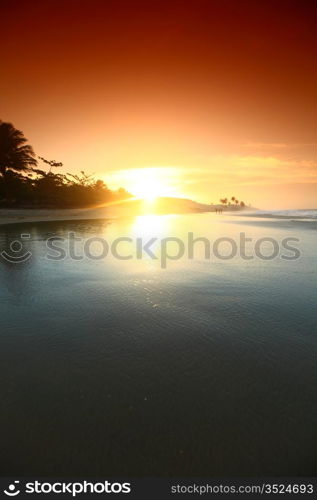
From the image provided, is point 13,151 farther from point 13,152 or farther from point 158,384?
point 158,384

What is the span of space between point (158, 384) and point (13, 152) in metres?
49.9

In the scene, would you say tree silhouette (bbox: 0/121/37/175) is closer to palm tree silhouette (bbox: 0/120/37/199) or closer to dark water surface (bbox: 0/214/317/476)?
palm tree silhouette (bbox: 0/120/37/199)

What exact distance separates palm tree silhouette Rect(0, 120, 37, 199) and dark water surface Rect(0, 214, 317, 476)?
43.9 metres

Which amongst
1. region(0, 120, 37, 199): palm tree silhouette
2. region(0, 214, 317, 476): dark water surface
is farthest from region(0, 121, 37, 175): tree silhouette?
region(0, 214, 317, 476): dark water surface

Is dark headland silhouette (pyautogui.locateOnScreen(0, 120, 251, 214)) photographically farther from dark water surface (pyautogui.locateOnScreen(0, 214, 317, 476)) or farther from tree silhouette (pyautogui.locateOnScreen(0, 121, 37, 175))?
dark water surface (pyautogui.locateOnScreen(0, 214, 317, 476))

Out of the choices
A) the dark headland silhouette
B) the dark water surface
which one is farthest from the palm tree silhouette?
the dark water surface

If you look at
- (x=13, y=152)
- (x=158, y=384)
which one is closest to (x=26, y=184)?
(x=13, y=152)

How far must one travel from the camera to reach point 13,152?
41.1 metres

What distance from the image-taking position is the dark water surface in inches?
82.2

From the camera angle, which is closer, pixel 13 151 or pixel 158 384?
pixel 158 384

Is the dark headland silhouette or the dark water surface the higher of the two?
the dark headland silhouette

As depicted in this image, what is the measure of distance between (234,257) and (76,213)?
4555cm

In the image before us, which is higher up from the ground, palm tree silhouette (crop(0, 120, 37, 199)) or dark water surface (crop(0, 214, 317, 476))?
palm tree silhouette (crop(0, 120, 37, 199))

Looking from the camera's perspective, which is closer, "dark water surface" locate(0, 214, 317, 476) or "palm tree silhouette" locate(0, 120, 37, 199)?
"dark water surface" locate(0, 214, 317, 476)
